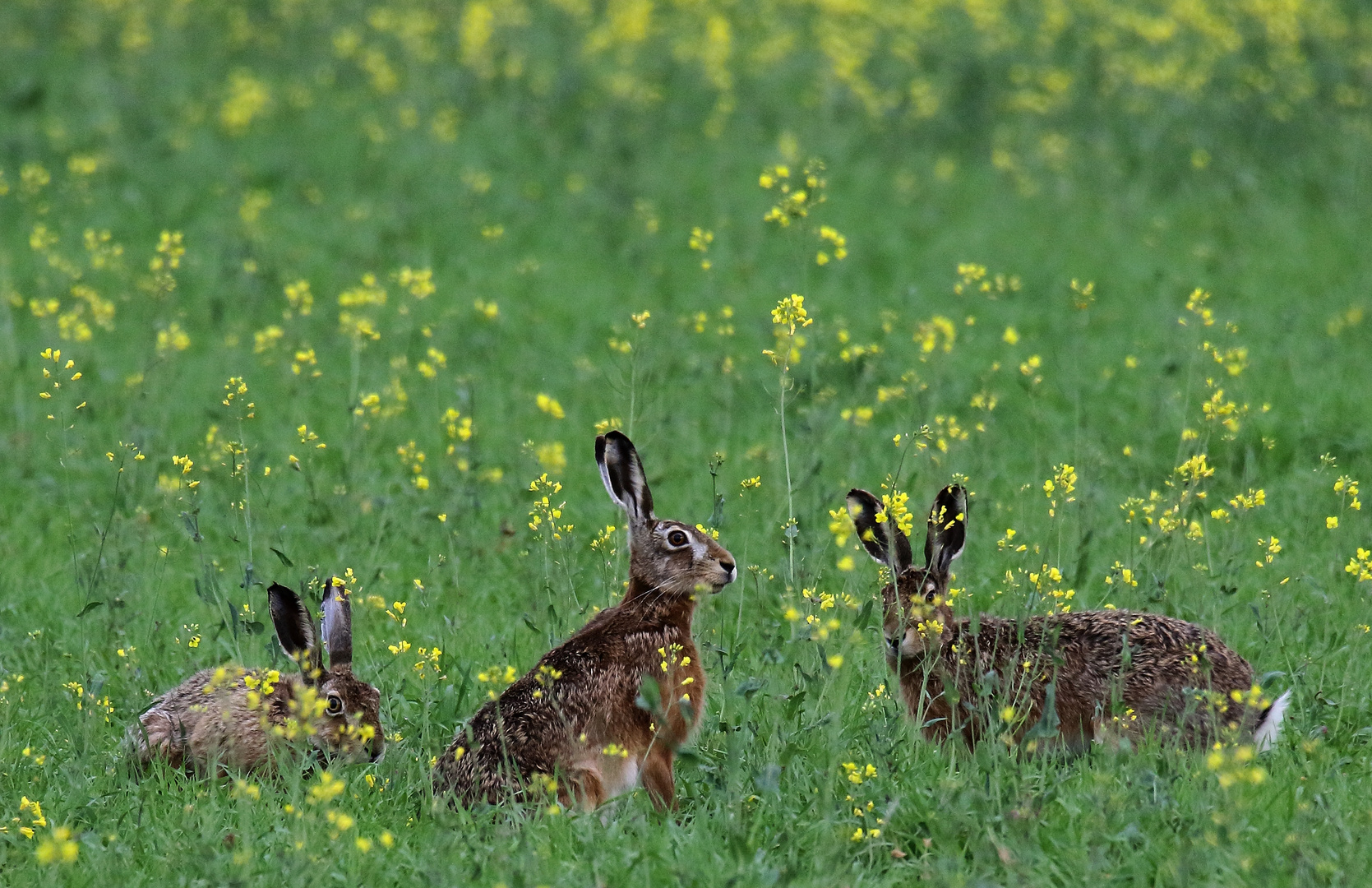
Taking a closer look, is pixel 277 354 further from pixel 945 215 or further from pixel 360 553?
pixel 945 215

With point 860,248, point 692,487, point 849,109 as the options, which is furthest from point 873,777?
point 849,109

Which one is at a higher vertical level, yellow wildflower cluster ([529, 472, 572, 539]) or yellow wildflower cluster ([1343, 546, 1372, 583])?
yellow wildflower cluster ([529, 472, 572, 539])

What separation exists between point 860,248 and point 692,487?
548cm

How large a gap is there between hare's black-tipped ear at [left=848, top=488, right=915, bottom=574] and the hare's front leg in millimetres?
1078

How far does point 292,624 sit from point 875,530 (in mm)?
2225

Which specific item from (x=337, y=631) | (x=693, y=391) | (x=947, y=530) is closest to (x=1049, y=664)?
(x=947, y=530)

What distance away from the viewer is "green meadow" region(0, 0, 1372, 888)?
18.8ft

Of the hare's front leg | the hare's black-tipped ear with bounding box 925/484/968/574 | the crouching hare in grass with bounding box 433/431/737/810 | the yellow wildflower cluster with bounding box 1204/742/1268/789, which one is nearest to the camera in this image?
the yellow wildflower cluster with bounding box 1204/742/1268/789

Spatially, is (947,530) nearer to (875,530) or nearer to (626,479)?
(875,530)

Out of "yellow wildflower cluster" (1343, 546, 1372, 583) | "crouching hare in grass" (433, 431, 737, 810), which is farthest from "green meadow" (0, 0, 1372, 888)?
"crouching hare in grass" (433, 431, 737, 810)

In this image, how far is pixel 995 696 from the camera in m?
6.55

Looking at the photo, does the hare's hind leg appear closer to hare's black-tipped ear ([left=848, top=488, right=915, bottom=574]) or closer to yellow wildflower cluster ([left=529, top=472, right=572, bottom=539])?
yellow wildflower cluster ([left=529, top=472, right=572, bottom=539])

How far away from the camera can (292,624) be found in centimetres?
632

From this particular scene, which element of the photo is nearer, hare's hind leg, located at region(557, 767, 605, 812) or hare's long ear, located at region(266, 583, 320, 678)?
hare's hind leg, located at region(557, 767, 605, 812)
